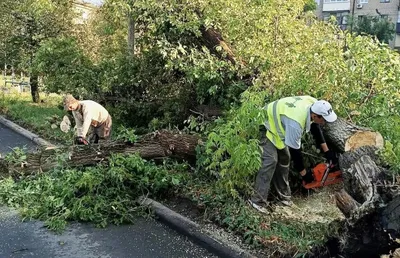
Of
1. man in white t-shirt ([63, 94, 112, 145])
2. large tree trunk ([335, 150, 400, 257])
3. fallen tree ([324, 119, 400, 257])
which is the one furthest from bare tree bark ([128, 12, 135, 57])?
large tree trunk ([335, 150, 400, 257])

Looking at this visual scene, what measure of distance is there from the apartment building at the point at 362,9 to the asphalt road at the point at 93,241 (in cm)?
3316

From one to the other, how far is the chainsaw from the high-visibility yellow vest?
59cm

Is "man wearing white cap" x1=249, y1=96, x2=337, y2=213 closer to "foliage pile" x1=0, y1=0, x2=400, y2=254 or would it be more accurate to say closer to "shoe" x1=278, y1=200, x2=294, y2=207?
"shoe" x1=278, y1=200, x2=294, y2=207

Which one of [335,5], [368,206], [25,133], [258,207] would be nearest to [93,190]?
[258,207]

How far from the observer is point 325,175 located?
16.0 feet

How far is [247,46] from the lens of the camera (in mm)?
6156

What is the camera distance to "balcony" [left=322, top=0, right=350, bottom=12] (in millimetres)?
36031

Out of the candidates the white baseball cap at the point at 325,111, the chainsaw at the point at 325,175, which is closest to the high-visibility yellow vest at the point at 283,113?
the white baseball cap at the point at 325,111

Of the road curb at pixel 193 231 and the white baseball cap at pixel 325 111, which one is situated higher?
the white baseball cap at pixel 325 111

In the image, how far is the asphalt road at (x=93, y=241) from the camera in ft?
13.3

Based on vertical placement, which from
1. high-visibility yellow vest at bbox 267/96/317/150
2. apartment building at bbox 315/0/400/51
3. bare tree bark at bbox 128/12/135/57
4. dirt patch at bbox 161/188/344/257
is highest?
apartment building at bbox 315/0/400/51

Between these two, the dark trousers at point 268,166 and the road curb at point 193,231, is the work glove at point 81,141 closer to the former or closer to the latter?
the road curb at point 193,231

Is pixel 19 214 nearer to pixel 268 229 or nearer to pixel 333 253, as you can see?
pixel 268 229

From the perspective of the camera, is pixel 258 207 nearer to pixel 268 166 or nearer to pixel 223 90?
pixel 268 166
